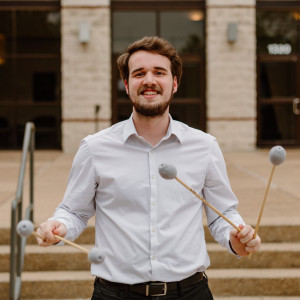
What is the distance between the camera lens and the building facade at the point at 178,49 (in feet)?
48.4

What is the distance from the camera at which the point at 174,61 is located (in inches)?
96.7

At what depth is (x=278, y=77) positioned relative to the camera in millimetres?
15391

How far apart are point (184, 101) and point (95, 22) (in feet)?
9.68

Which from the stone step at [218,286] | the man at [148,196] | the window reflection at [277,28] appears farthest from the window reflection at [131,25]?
the man at [148,196]

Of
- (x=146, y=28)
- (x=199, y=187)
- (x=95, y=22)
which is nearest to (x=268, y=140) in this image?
(x=146, y=28)

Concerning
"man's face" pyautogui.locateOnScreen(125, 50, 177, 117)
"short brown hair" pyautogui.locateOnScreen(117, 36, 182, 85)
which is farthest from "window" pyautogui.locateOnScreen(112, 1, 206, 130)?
"man's face" pyautogui.locateOnScreen(125, 50, 177, 117)

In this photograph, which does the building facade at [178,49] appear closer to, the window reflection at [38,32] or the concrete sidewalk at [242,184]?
the window reflection at [38,32]

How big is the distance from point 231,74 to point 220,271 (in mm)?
9952

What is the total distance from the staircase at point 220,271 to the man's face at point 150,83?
10.6 ft

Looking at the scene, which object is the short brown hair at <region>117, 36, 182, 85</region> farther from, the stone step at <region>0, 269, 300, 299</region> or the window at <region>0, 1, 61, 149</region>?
the window at <region>0, 1, 61, 149</region>

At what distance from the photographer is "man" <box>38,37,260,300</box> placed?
234 cm

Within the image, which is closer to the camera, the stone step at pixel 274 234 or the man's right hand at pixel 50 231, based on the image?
the man's right hand at pixel 50 231

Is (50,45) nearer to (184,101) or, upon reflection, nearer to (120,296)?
(184,101)

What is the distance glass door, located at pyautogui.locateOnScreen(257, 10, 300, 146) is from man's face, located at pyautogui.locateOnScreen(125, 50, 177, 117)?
1319 centimetres
